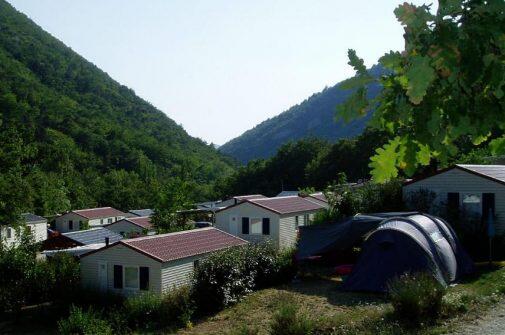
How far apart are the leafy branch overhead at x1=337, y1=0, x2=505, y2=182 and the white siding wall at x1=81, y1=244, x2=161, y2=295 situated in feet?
64.1

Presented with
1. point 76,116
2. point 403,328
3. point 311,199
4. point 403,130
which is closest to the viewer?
point 403,130

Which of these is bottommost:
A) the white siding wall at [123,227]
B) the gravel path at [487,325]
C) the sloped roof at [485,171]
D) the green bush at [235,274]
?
the white siding wall at [123,227]

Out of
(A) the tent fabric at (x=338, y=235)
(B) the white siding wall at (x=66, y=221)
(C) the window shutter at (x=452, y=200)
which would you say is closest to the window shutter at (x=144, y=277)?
(A) the tent fabric at (x=338, y=235)

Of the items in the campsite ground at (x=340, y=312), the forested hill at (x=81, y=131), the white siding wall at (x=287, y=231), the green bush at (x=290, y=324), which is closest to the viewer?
the campsite ground at (x=340, y=312)

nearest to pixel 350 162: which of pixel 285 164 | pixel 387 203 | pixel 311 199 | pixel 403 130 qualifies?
pixel 285 164

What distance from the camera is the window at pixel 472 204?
22.5m

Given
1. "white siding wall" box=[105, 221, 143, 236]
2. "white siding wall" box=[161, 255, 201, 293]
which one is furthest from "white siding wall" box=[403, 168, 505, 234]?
"white siding wall" box=[105, 221, 143, 236]

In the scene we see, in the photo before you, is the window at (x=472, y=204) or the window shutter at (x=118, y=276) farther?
the window shutter at (x=118, y=276)

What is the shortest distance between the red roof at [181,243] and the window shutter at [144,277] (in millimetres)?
726

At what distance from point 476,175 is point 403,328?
13.0 meters

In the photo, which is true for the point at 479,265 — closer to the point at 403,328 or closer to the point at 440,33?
the point at 403,328

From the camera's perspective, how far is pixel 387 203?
83.3ft

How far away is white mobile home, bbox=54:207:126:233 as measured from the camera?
56.4 metres

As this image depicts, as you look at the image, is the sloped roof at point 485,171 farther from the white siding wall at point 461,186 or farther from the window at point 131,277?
the window at point 131,277
